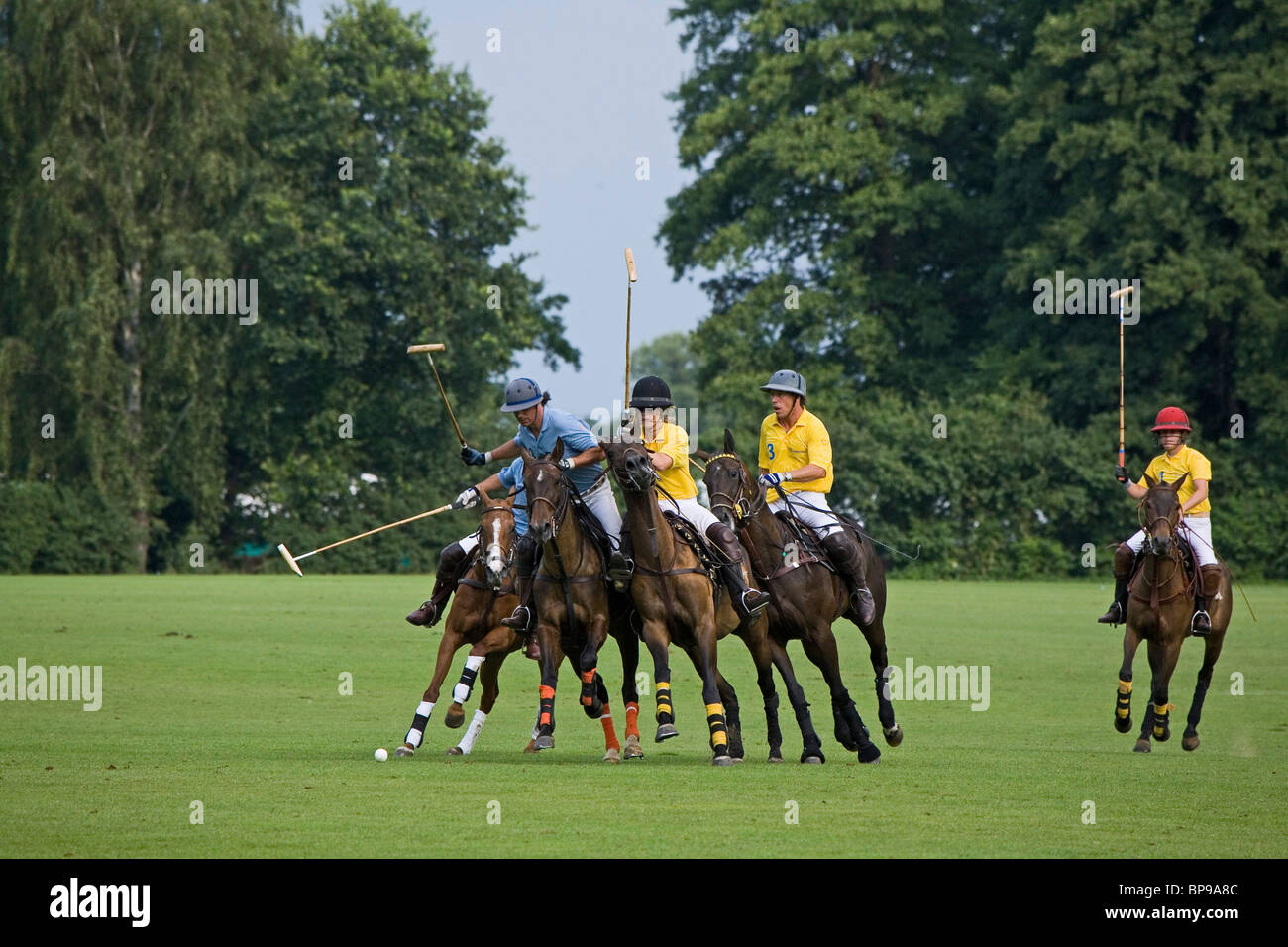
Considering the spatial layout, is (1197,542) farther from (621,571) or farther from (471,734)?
(471,734)

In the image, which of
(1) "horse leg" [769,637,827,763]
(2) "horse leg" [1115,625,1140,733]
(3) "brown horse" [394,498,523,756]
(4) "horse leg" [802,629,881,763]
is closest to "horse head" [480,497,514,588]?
(3) "brown horse" [394,498,523,756]

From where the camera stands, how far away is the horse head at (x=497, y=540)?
47.1ft

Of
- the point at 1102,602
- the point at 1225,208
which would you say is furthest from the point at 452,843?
the point at 1225,208

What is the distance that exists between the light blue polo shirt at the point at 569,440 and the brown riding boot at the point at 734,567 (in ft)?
3.24

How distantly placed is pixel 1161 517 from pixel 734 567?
3.78 meters

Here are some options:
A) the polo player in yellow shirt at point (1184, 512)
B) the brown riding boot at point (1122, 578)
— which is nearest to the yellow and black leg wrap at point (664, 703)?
the polo player in yellow shirt at point (1184, 512)

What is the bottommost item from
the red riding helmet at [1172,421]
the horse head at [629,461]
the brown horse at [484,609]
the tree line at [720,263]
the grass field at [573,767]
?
the grass field at [573,767]

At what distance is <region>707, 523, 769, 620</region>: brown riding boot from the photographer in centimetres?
1353

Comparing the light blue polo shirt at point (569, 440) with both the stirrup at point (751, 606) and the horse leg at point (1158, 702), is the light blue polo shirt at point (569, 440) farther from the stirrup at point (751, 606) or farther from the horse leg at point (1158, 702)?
the horse leg at point (1158, 702)

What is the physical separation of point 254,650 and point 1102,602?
1764 cm

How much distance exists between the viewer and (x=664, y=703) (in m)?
13.2

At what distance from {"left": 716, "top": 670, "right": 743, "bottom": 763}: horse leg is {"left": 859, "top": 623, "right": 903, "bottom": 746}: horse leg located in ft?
3.72

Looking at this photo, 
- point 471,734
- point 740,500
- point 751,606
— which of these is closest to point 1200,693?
point 751,606

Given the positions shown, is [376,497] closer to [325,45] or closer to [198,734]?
[325,45]
